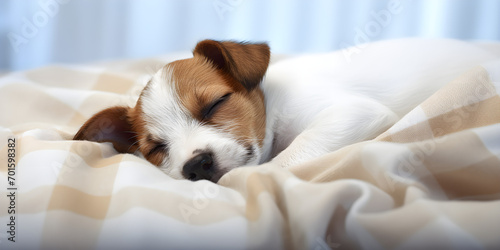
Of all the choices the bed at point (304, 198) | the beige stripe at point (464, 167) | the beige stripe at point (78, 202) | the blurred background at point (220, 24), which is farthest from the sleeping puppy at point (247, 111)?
the blurred background at point (220, 24)

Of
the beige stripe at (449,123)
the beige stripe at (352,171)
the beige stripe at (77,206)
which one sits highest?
the beige stripe at (449,123)

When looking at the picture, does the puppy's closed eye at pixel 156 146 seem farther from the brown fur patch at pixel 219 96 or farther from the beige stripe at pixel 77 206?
the beige stripe at pixel 77 206

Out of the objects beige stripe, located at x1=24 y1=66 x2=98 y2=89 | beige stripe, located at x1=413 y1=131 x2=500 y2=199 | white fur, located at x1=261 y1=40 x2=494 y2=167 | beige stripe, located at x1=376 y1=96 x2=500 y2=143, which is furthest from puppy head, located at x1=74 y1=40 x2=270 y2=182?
beige stripe, located at x1=24 y1=66 x2=98 y2=89

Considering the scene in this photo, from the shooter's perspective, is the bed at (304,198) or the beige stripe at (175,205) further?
the beige stripe at (175,205)

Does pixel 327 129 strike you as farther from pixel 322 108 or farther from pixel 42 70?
pixel 42 70

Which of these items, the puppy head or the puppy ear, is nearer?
the puppy head

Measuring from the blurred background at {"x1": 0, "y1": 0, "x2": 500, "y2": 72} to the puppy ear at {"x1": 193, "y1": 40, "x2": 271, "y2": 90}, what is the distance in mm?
1752

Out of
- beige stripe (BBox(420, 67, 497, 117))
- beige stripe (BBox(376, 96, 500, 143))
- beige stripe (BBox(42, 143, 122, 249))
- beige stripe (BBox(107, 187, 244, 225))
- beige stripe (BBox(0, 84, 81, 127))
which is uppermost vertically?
beige stripe (BBox(420, 67, 497, 117))

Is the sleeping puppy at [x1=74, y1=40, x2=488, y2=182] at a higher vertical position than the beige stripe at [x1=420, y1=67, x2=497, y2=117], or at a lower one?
lower

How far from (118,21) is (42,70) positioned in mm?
1039

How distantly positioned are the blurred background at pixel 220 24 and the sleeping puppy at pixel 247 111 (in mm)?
1693

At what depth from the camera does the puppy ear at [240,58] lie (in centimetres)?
148

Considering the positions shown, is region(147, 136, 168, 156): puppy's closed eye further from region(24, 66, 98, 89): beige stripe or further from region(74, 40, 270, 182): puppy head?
region(24, 66, 98, 89): beige stripe

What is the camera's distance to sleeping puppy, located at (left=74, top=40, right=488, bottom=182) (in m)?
1.35
